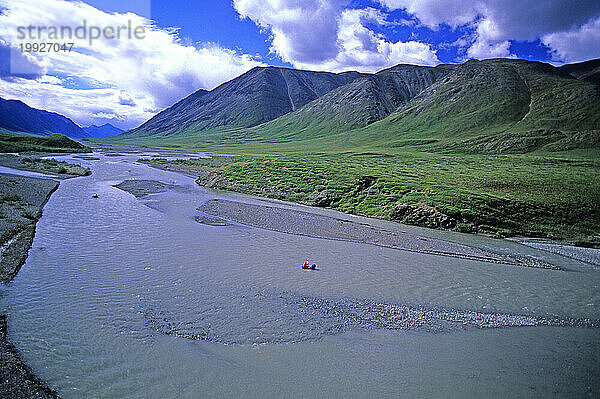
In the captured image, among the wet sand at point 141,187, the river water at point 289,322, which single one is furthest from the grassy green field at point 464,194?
the river water at point 289,322

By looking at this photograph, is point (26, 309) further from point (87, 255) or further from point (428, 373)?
point (428, 373)

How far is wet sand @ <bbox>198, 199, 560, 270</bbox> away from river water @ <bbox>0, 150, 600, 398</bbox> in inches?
72.4

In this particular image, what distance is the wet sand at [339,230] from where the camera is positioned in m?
25.2

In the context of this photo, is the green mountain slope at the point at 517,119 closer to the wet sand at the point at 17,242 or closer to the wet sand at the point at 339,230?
the wet sand at the point at 339,230

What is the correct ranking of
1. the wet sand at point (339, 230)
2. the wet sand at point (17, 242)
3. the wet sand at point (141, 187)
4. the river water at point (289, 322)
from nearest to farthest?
1. the wet sand at point (17, 242)
2. the river water at point (289, 322)
3. the wet sand at point (339, 230)
4. the wet sand at point (141, 187)

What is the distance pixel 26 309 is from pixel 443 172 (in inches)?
2507

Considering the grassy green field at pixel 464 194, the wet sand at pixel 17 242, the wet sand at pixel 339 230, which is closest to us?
the wet sand at pixel 17 242

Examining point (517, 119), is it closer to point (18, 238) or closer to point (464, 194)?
point (464, 194)

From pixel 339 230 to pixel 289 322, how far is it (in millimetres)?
18048

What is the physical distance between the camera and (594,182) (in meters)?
49.1

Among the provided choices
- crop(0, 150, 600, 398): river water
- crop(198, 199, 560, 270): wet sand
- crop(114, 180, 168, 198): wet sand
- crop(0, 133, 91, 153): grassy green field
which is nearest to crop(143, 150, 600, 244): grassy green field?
crop(198, 199, 560, 270): wet sand

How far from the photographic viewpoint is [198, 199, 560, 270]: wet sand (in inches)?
992

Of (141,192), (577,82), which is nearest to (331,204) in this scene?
(141,192)

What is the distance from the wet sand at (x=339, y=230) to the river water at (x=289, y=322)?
1.84 m
